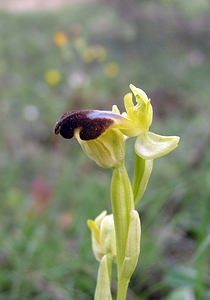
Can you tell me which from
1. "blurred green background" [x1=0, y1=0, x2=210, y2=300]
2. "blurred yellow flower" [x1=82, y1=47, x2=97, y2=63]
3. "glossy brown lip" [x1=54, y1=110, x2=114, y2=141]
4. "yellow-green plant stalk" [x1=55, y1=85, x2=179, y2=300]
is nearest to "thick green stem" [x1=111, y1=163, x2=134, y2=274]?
"yellow-green plant stalk" [x1=55, y1=85, x2=179, y2=300]

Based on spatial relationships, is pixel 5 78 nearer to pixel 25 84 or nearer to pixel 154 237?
pixel 25 84

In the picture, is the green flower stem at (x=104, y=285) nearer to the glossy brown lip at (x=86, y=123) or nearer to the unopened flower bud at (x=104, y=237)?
the unopened flower bud at (x=104, y=237)

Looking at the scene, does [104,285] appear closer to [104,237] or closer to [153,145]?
[104,237]

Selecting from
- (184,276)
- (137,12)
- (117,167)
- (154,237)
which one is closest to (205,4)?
(137,12)

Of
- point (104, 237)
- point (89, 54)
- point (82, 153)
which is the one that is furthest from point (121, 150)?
point (89, 54)

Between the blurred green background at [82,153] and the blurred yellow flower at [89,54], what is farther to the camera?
the blurred yellow flower at [89,54]

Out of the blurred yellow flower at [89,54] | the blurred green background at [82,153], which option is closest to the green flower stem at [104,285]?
the blurred green background at [82,153]
